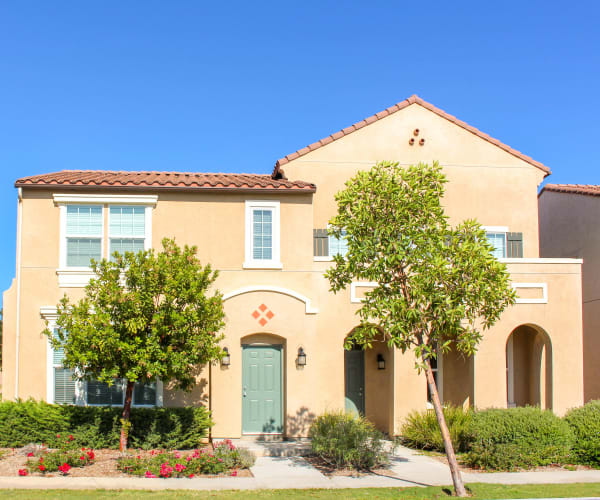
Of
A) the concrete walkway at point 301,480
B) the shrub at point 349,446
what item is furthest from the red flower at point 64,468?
the shrub at point 349,446

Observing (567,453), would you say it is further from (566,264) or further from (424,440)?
(566,264)

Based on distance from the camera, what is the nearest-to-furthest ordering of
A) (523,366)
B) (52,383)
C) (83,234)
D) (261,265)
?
1. (52,383)
2. (83,234)
3. (261,265)
4. (523,366)

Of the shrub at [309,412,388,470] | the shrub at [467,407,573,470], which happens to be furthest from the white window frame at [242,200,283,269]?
the shrub at [467,407,573,470]

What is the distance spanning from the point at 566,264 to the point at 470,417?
→ 5.09 meters

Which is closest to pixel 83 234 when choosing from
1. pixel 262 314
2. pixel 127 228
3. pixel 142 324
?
pixel 127 228

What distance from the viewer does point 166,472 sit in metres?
12.2

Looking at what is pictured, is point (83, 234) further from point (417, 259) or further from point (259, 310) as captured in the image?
point (417, 259)

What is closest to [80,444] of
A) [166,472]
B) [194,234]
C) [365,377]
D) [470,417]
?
[166,472]

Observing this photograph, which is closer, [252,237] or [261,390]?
[261,390]

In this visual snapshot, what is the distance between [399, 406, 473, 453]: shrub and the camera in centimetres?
1480

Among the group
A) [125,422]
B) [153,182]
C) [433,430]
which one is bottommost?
[433,430]

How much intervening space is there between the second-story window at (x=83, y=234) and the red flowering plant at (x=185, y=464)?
16.6 feet

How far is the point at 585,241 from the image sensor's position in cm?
2027

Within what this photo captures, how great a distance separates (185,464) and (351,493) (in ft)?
10.6
